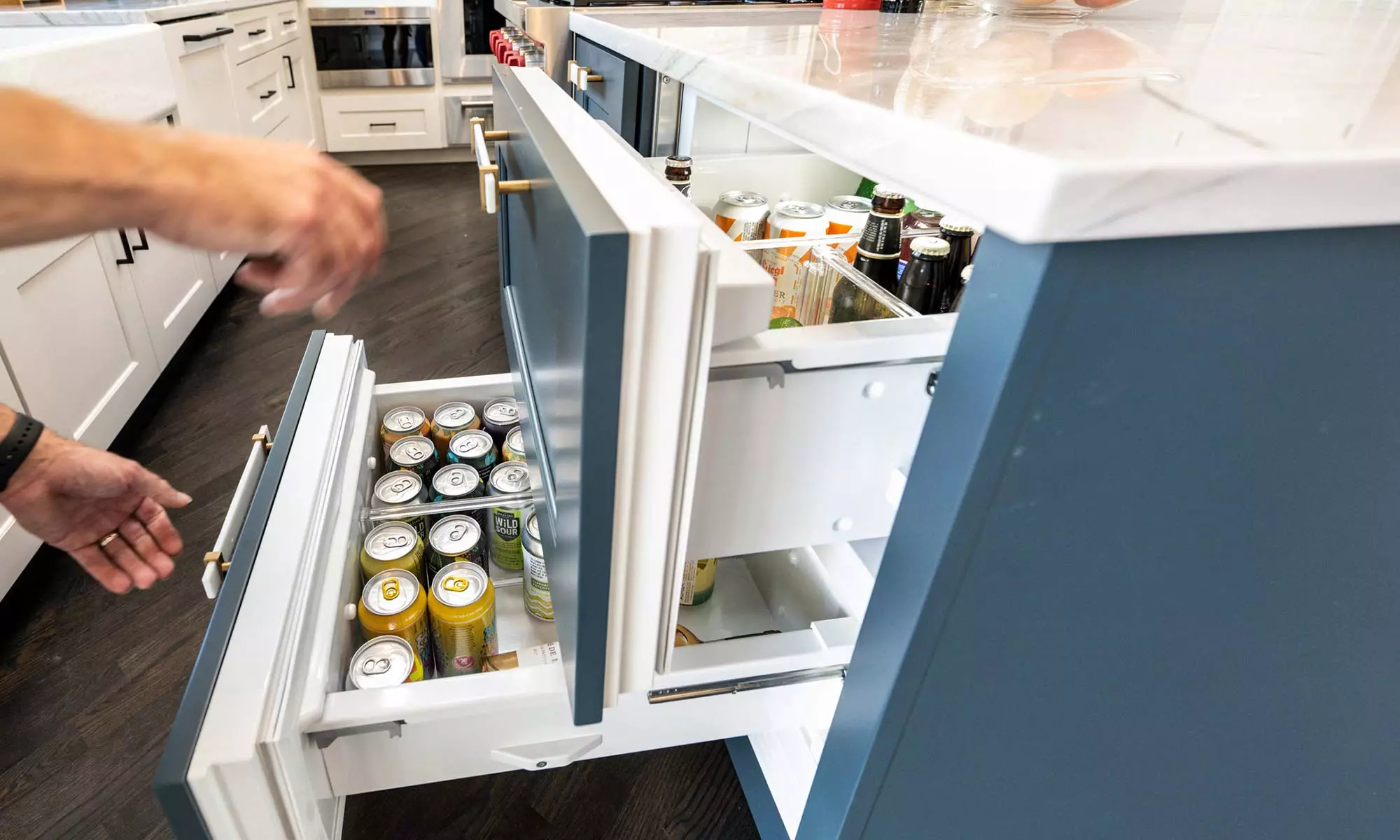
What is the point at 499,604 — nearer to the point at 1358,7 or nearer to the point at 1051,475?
the point at 1051,475

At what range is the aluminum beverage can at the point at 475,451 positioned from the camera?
3.31ft

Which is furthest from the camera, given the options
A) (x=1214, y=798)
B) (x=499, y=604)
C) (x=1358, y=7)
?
(x=1358, y=7)

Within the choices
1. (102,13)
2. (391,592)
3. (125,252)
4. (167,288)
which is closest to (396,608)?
(391,592)

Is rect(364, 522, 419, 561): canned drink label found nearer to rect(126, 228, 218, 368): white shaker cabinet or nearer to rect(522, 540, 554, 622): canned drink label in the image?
rect(522, 540, 554, 622): canned drink label

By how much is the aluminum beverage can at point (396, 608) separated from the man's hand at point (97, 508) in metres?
0.18

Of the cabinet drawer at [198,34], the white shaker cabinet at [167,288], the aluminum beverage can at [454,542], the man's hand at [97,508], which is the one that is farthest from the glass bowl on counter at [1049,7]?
the cabinet drawer at [198,34]

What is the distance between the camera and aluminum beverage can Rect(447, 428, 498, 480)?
1.01 metres

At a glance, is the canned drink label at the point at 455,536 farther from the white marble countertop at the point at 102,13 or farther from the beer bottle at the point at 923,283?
the white marble countertop at the point at 102,13

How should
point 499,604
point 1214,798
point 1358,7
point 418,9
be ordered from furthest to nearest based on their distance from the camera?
point 418,9 → point 1358,7 → point 499,604 → point 1214,798

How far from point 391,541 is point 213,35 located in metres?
1.99

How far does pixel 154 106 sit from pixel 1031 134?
1902mm

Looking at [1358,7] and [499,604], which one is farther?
[1358,7]

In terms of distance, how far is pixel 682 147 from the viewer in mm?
1104

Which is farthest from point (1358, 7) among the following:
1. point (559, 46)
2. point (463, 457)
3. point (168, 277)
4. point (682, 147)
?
point (168, 277)
